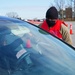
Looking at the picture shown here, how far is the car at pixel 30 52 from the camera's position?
3.38m

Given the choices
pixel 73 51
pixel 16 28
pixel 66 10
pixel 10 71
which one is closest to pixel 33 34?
pixel 16 28

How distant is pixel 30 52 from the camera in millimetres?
3723

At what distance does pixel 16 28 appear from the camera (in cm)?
397

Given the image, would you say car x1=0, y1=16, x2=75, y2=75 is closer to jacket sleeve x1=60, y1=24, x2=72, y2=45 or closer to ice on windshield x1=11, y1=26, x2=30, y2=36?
ice on windshield x1=11, y1=26, x2=30, y2=36

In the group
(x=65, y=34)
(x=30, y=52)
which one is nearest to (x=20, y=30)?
(x=30, y=52)

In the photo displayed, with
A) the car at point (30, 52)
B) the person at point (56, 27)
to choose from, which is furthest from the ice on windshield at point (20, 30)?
the person at point (56, 27)

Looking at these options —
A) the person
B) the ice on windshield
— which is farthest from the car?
the person

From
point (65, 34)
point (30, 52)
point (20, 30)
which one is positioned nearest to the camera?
point (30, 52)

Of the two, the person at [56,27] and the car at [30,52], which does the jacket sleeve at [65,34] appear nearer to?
the person at [56,27]

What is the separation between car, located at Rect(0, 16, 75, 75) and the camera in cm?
338

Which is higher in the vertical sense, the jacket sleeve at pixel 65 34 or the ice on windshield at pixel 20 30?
the ice on windshield at pixel 20 30

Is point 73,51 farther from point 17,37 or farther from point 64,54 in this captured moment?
point 17,37

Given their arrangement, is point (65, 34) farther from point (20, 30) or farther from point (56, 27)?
point (20, 30)

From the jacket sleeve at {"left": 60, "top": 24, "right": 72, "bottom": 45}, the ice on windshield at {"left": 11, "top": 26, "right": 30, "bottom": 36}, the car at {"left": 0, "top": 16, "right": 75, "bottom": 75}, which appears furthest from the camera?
the jacket sleeve at {"left": 60, "top": 24, "right": 72, "bottom": 45}
